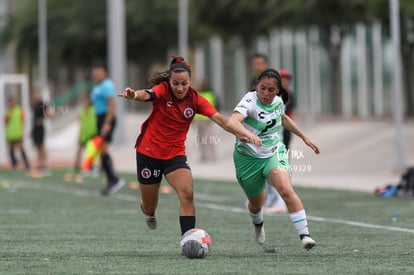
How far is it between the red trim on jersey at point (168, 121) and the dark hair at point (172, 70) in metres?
0.06

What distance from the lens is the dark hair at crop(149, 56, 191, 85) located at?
36.2 ft

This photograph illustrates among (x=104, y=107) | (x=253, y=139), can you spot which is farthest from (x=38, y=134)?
(x=253, y=139)

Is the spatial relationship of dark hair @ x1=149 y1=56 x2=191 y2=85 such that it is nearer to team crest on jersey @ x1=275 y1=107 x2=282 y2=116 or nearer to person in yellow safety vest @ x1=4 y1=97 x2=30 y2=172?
team crest on jersey @ x1=275 y1=107 x2=282 y2=116

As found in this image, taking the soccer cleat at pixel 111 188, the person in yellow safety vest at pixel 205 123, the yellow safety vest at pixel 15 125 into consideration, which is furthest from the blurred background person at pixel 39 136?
the soccer cleat at pixel 111 188

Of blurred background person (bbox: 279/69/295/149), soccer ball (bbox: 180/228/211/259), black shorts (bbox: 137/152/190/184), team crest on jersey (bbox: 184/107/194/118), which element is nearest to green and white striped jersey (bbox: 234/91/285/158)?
team crest on jersey (bbox: 184/107/194/118)

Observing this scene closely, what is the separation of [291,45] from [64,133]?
15695 millimetres

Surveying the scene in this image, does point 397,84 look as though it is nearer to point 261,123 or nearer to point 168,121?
point 261,123

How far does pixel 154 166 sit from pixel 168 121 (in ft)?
1.48

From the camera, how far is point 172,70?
1104cm

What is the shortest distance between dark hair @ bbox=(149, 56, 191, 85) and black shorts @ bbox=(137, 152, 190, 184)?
0.72 m

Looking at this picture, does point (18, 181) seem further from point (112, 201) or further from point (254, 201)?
point (254, 201)

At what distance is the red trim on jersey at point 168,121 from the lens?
11.1 m

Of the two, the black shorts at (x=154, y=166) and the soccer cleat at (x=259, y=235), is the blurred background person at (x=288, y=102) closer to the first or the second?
the soccer cleat at (x=259, y=235)

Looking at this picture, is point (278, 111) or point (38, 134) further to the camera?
point (38, 134)
